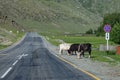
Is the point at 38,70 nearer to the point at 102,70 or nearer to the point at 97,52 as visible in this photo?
the point at 102,70

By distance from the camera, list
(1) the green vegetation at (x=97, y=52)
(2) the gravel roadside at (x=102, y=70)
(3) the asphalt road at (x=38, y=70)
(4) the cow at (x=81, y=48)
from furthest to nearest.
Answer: (4) the cow at (x=81, y=48) < (1) the green vegetation at (x=97, y=52) < (2) the gravel roadside at (x=102, y=70) < (3) the asphalt road at (x=38, y=70)

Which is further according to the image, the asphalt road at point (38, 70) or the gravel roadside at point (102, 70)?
the gravel roadside at point (102, 70)

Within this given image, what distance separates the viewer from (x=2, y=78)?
1922 cm

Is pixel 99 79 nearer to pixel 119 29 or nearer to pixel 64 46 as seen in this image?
pixel 64 46

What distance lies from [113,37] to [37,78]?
74099mm

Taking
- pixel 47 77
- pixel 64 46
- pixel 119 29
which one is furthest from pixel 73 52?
pixel 119 29

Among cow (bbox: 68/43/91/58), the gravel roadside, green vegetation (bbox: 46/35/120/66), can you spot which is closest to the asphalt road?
the gravel roadside

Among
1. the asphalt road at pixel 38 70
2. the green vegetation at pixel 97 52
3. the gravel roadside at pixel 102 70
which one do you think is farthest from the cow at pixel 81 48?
the gravel roadside at pixel 102 70

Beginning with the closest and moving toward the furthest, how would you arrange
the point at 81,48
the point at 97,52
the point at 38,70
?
the point at 38,70 < the point at 81,48 < the point at 97,52

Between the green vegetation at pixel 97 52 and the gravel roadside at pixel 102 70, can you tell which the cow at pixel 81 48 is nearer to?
the green vegetation at pixel 97 52

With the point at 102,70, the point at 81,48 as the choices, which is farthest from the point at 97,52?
the point at 102,70

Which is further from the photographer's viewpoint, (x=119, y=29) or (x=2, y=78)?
(x=119, y=29)

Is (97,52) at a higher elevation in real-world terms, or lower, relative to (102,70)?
lower

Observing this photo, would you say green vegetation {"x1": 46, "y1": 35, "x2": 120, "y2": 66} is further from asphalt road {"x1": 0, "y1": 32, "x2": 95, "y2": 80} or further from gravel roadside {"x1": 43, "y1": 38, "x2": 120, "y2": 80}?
asphalt road {"x1": 0, "y1": 32, "x2": 95, "y2": 80}
